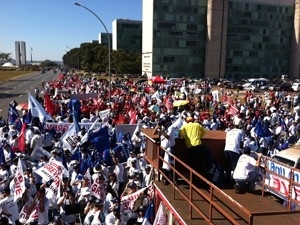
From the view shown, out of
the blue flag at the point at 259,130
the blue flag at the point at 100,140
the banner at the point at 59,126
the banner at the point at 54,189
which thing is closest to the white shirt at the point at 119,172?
the blue flag at the point at 100,140

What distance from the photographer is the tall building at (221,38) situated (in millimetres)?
89875

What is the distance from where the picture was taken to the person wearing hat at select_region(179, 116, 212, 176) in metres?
8.10

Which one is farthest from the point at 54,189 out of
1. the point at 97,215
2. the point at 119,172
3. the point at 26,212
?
the point at 119,172

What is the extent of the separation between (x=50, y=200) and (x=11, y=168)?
2.35m

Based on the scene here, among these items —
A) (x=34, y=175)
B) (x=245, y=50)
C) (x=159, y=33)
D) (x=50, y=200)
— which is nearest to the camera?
(x=50, y=200)

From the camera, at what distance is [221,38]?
9231 centimetres

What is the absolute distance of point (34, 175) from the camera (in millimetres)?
9812

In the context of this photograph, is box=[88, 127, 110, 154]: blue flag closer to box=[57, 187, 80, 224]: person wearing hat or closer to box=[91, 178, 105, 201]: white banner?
box=[91, 178, 105, 201]: white banner

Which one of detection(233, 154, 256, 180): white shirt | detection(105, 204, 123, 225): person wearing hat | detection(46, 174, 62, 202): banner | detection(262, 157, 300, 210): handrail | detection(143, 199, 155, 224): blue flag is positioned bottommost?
detection(143, 199, 155, 224): blue flag

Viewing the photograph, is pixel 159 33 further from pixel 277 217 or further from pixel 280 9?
pixel 277 217

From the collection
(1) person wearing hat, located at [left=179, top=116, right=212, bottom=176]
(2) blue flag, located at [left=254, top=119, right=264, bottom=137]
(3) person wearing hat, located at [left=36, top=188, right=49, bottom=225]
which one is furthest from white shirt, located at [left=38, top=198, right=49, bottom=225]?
(2) blue flag, located at [left=254, top=119, right=264, bottom=137]

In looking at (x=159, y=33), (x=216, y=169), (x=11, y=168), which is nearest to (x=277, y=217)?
(x=216, y=169)

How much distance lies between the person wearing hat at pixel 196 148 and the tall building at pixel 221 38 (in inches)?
3208

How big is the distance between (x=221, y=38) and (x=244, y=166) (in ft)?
289
